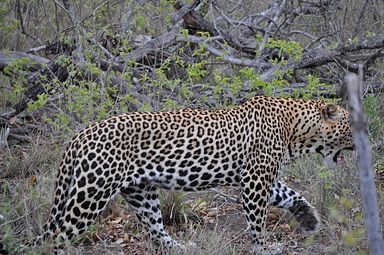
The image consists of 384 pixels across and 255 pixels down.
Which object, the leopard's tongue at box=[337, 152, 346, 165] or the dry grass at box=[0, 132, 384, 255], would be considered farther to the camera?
the leopard's tongue at box=[337, 152, 346, 165]

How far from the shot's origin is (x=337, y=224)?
6250 mm

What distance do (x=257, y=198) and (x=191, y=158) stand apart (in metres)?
0.63

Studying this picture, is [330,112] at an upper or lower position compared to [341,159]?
upper

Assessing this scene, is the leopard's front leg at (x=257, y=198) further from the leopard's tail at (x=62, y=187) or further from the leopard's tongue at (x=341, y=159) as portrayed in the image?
the leopard's tail at (x=62, y=187)

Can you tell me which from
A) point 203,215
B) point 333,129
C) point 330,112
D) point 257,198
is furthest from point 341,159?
point 203,215

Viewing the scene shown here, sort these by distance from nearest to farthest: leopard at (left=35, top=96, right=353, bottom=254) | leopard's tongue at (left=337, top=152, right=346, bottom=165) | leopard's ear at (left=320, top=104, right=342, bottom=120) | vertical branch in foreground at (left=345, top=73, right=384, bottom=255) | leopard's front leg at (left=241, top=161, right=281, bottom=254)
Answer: vertical branch in foreground at (left=345, top=73, right=384, bottom=255)
leopard at (left=35, top=96, right=353, bottom=254)
leopard's front leg at (left=241, top=161, right=281, bottom=254)
leopard's ear at (left=320, top=104, right=342, bottom=120)
leopard's tongue at (left=337, top=152, right=346, bottom=165)

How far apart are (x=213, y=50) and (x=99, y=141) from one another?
400cm

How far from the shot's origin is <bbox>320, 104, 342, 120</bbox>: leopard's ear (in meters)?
6.69

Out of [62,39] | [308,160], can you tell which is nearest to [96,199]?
[308,160]

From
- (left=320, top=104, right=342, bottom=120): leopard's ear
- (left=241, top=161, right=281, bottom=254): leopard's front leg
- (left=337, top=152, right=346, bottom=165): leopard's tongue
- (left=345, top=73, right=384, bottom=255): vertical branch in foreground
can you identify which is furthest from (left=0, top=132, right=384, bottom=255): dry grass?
(left=345, top=73, right=384, bottom=255): vertical branch in foreground

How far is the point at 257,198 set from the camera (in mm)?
6230

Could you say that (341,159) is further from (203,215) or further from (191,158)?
(191,158)

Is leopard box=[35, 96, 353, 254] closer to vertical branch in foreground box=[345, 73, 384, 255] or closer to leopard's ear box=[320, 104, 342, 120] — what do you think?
leopard's ear box=[320, 104, 342, 120]

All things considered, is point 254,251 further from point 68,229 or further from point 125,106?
point 125,106
